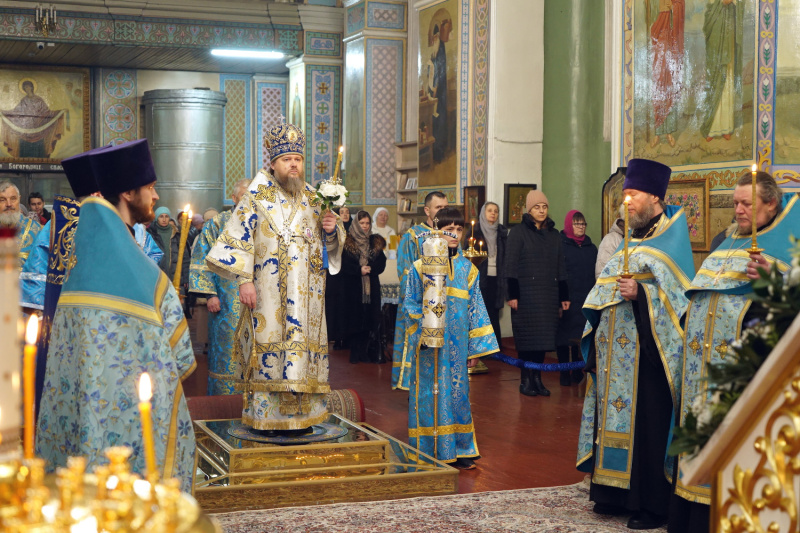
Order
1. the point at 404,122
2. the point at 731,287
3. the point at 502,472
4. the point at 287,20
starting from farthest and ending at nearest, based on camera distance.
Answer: the point at 287,20 < the point at 404,122 < the point at 502,472 < the point at 731,287

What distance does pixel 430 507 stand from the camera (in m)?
4.59

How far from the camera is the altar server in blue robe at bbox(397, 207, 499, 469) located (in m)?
5.40

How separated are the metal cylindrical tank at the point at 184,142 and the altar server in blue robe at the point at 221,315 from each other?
34.6 ft

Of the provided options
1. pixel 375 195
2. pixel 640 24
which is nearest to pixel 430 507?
pixel 640 24

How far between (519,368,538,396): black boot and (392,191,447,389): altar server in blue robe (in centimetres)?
233

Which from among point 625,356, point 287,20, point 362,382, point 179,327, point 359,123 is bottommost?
point 362,382

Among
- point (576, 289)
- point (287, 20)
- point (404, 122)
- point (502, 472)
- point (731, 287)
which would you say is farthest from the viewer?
point (287, 20)

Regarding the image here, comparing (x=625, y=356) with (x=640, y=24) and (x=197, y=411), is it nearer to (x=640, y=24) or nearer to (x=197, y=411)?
(x=197, y=411)

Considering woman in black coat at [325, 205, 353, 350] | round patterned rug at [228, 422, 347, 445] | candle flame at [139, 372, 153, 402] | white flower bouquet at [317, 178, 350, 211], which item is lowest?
round patterned rug at [228, 422, 347, 445]

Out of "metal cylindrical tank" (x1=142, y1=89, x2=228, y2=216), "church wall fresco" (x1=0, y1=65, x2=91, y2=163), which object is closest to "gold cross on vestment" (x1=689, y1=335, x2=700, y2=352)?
"metal cylindrical tank" (x1=142, y1=89, x2=228, y2=216)

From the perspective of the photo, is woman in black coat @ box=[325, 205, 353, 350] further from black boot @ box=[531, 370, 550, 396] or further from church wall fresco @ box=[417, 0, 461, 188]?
church wall fresco @ box=[417, 0, 461, 188]

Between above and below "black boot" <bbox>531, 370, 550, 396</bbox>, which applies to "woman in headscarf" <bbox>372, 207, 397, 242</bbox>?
above

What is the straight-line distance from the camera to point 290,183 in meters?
5.30

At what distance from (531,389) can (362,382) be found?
5.39ft
